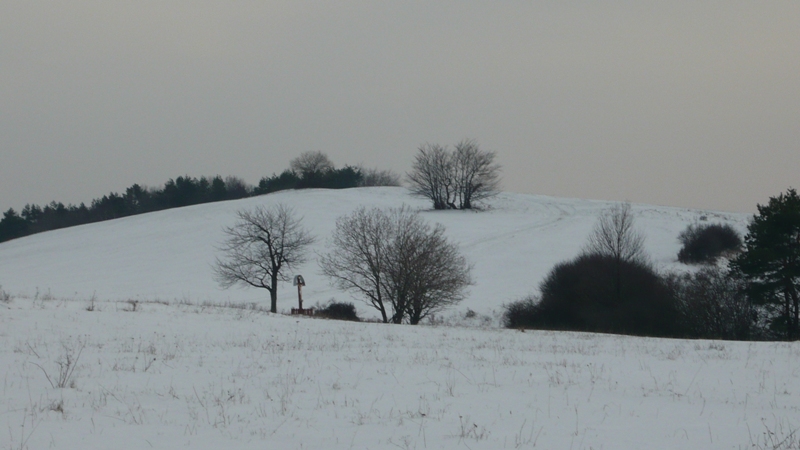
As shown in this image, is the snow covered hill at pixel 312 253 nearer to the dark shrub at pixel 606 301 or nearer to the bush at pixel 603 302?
the bush at pixel 603 302

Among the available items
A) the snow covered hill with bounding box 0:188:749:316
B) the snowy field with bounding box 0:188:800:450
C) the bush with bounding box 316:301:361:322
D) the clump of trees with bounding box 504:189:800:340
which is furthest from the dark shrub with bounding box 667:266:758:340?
the bush with bounding box 316:301:361:322

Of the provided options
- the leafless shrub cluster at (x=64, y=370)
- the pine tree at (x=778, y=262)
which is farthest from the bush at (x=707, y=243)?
the leafless shrub cluster at (x=64, y=370)

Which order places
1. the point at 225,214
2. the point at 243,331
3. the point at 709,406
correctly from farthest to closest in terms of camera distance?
the point at 225,214 → the point at 243,331 → the point at 709,406

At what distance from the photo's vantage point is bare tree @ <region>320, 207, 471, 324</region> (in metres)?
33.5

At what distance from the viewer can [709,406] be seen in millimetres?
9242

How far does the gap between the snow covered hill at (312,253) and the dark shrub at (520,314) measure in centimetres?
143

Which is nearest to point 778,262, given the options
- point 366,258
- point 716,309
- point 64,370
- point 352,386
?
point 716,309

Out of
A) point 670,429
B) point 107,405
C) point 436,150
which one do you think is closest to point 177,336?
point 107,405

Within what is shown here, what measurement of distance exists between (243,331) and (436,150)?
248 ft

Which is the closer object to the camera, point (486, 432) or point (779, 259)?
point (486, 432)

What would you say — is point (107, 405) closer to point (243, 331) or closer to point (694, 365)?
point (243, 331)

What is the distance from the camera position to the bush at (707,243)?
164 feet

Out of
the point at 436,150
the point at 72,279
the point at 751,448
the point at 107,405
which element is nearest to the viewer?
the point at 751,448

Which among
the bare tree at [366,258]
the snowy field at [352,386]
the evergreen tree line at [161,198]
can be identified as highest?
the evergreen tree line at [161,198]
